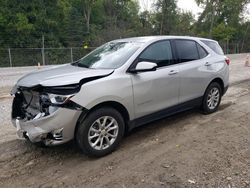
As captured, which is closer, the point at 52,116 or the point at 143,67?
the point at 52,116

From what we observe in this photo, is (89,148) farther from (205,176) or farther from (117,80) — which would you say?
(205,176)

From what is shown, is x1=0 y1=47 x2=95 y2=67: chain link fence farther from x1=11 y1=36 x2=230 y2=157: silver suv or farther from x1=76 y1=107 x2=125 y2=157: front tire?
x1=76 y1=107 x2=125 y2=157: front tire

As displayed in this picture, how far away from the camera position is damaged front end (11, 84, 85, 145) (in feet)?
12.3

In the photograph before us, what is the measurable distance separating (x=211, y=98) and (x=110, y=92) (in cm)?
293

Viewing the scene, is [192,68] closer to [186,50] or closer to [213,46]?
[186,50]

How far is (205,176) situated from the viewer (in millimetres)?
3594

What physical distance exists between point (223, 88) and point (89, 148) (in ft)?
12.4

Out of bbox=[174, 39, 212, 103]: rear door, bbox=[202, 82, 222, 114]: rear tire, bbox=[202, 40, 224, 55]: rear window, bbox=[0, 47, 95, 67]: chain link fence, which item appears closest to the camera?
bbox=[174, 39, 212, 103]: rear door

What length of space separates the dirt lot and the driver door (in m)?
0.59

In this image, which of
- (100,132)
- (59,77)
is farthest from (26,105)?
(100,132)

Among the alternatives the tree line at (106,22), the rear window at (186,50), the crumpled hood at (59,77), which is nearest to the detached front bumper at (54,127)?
the crumpled hood at (59,77)

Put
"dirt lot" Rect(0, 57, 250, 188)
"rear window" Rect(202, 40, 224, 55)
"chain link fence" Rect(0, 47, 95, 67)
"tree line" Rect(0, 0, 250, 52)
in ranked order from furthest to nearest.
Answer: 1. "tree line" Rect(0, 0, 250, 52)
2. "chain link fence" Rect(0, 47, 95, 67)
3. "rear window" Rect(202, 40, 224, 55)
4. "dirt lot" Rect(0, 57, 250, 188)

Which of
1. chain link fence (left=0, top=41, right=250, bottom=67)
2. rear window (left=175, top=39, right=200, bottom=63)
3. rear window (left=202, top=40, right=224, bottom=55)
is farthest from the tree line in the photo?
rear window (left=175, top=39, right=200, bottom=63)

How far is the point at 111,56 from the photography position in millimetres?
4902
